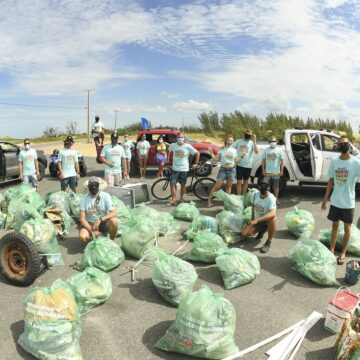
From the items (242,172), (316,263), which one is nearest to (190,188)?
(242,172)

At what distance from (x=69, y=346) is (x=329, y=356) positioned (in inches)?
91.3

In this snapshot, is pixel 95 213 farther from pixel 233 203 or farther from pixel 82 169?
pixel 82 169

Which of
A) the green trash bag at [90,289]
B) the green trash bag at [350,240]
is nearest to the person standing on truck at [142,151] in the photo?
the green trash bag at [350,240]

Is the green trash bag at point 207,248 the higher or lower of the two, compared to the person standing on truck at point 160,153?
lower

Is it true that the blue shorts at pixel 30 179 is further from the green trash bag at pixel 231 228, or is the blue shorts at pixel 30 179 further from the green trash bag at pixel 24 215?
the green trash bag at pixel 231 228

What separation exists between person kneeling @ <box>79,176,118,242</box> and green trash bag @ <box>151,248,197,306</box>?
1.53m

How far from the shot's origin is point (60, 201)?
22.4ft

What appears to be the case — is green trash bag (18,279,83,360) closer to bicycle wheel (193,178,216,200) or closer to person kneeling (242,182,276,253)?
person kneeling (242,182,276,253)

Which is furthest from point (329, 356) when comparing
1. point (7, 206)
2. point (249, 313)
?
point (7, 206)

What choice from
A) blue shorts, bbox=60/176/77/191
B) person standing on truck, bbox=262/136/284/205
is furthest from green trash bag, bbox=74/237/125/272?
person standing on truck, bbox=262/136/284/205

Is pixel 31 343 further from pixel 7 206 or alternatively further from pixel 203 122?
pixel 203 122

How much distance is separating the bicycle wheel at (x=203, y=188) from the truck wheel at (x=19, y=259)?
16.0 feet

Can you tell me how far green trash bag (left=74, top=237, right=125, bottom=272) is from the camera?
4.63 meters

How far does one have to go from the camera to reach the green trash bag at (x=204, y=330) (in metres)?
3.01
